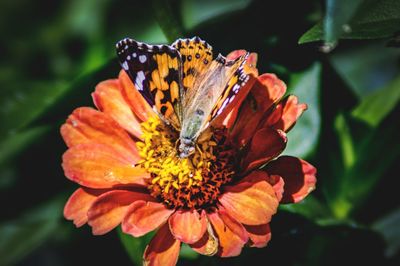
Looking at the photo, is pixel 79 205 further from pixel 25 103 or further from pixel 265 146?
pixel 25 103

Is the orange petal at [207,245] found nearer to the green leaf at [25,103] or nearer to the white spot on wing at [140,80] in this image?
the white spot on wing at [140,80]

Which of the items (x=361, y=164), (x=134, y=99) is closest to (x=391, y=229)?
(x=361, y=164)

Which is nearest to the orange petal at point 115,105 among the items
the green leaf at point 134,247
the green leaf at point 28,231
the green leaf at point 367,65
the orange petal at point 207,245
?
the green leaf at point 134,247

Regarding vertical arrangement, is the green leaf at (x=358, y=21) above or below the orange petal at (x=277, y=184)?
above

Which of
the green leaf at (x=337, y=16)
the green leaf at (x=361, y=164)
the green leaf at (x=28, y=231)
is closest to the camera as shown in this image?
the green leaf at (x=337, y=16)

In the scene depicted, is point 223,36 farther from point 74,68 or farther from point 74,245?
point 74,245

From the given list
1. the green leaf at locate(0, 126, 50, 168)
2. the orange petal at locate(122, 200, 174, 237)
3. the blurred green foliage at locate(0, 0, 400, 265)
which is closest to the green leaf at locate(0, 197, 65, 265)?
the blurred green foliage at locate(0, 0, 400, 265)

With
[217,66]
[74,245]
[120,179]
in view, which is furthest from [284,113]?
[74,245]
